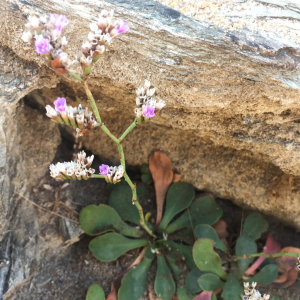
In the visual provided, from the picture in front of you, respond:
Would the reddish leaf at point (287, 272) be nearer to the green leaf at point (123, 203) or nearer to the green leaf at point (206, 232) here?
the green leaf at point (206, 232)

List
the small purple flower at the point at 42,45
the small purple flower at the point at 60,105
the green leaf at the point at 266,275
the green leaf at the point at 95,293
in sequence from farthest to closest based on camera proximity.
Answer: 1. the green leaf at the point at 266,275
2. the green leaf at the point at 95,293
3. the small purple flower at the point at 60,105
4. the small purple flower at the point at 42,45

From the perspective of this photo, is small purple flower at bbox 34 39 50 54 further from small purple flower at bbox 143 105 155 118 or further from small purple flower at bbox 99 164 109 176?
small purple flower at bbox 99 164 109 176

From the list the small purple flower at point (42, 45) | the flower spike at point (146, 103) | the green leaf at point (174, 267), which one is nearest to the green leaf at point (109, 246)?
the green leaf at point (174, 267)

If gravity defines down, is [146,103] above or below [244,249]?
above

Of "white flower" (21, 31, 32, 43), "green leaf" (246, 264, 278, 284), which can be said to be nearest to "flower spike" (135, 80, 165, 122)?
"white flower" (21, 31, 32, 43)

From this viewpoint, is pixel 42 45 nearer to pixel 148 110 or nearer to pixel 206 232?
pixel 148 110

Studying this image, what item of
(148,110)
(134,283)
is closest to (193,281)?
(134,283)
